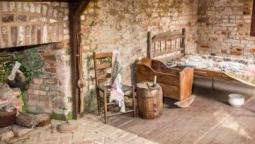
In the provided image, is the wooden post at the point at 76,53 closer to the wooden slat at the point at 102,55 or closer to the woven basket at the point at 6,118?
the wooden slat at the point at 102,55

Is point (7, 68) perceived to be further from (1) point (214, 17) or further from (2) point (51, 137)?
(1) point (214, 17)

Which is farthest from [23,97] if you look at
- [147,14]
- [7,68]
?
[147,14]

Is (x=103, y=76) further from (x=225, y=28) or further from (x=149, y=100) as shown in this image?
(x=225, y=28)

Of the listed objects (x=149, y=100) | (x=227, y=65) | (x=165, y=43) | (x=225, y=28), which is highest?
(x=225, y=28)

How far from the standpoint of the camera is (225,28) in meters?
7.20

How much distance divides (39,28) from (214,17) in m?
4.64

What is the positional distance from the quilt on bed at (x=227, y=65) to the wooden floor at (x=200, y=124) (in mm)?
546

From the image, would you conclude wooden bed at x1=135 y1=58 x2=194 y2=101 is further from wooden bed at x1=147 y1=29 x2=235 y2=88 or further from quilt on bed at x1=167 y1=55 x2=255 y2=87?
quilt on bed at x1=167 y1=55 x2=255 y2=87

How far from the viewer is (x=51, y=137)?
4.03 meters

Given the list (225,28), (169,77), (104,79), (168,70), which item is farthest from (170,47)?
(104,79)

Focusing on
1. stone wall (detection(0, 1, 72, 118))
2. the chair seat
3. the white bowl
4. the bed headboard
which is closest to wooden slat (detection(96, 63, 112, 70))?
the chair seat

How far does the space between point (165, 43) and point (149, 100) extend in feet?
6.98

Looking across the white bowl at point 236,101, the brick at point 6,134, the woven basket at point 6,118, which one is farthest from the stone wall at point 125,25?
the white bowl at point 236,101

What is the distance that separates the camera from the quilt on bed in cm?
504
